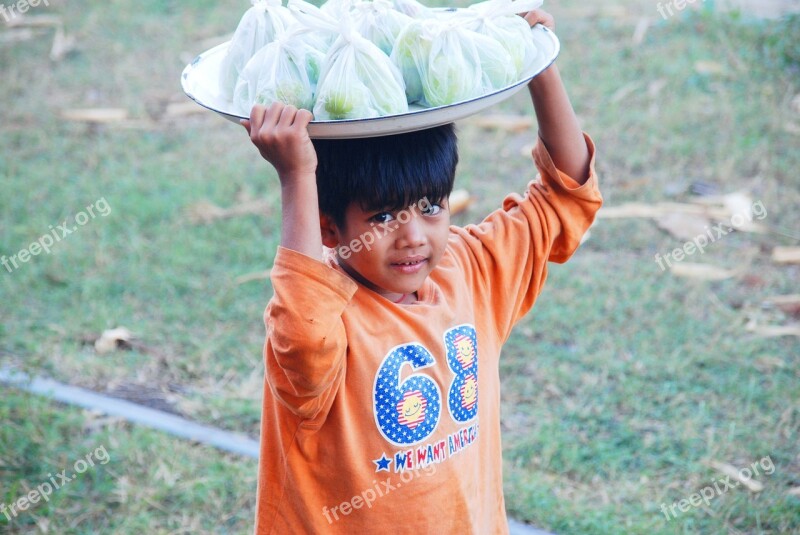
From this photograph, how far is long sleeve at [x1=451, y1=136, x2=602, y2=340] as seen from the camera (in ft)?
7.52

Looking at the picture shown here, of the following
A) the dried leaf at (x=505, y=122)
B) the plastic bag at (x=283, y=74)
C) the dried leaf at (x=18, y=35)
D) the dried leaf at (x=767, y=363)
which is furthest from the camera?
the dried leaf at (x=18, y=35)

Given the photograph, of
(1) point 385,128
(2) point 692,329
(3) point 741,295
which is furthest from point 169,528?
(3) point 741,295

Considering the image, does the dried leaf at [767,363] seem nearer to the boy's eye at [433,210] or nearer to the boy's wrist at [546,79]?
Result: the boy's wrist at [546,79]

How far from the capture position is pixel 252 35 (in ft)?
6.38

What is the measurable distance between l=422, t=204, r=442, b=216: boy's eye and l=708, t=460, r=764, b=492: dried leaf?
77.8 inches

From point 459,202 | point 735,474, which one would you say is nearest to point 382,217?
point 735,474

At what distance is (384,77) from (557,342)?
8.98ft

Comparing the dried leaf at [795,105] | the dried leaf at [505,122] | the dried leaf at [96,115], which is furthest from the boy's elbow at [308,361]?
the dried leaf at [96,115]

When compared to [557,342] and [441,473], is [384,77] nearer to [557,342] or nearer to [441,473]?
[441,473]

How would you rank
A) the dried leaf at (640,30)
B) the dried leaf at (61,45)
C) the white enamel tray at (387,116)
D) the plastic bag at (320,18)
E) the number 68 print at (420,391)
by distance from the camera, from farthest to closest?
the dried leaf at (61,45) < the dried leaf at (640,30) < the number 68 print at (420,391) < the plastic bag at (320,18) < the white enamel tray at (387,116)

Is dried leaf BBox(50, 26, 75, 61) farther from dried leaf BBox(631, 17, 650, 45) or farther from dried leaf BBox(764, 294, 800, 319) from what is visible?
dried leaf BBox(764, 294, 800, 319)

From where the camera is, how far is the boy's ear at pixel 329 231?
81.8 inches

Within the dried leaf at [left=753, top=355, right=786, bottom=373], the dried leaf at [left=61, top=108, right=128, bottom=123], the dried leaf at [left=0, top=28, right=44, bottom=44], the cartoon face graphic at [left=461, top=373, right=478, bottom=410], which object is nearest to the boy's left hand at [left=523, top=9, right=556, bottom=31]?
the cartoon face graphic at [left=461, top=373, right=478, bottom=410]

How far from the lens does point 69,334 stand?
4.39 meters
